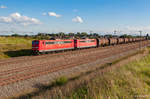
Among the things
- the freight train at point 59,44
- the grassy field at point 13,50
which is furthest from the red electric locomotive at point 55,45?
the grassy field at point 13,50

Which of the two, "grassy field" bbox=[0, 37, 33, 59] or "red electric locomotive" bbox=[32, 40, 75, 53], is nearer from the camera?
"red electric locomotive" bbox=[32, 40, 75, 53]

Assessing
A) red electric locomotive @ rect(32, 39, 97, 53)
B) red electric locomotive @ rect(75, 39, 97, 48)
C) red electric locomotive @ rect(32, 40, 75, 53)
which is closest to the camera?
red electric locomotive @ rect(32, 40, 75, 53)

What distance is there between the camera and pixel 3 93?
8.68 metres

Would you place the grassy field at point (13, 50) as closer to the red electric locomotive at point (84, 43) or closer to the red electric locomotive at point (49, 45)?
the red electric locomotive at point (49, 45)

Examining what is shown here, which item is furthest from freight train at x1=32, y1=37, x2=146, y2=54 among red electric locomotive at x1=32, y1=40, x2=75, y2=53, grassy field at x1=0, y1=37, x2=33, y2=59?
grassy field at x1=0, y1=37, x2=33, y2=59

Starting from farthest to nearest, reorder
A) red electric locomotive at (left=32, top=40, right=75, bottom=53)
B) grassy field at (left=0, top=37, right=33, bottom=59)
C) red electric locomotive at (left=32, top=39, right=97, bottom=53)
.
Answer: grassy field at (left=0, top=37, right=33, bottom=59)
red electric locomotive at (left=32, top=39, right=97, bottom=53)
red electric locomotive at (left=32, top=40, right=75, bottom=53)

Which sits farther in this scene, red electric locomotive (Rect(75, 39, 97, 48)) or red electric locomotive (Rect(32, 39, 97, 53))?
red electric locomotive (Rect(75, 39, 97, 48))

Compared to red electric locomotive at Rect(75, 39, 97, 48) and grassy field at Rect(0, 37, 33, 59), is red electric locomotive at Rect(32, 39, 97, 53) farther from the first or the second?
grassy field at Rect(0, 37, 33, 59)

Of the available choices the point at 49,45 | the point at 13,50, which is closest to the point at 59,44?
the point at 49,45

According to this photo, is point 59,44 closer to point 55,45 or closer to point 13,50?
point 55,45

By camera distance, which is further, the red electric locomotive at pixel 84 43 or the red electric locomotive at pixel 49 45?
the red electric locomotive at pixel 84 43

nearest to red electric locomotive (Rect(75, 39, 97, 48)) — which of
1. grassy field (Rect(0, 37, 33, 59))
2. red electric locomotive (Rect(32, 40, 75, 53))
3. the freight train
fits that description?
the freight train

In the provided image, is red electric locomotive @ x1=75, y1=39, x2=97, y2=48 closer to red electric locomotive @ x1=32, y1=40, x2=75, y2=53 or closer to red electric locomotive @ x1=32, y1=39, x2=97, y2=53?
red electric locomotive @ x1=32, y1=39, x2=97, y2=53

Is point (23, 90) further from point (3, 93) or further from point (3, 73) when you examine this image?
point (3, 73)
